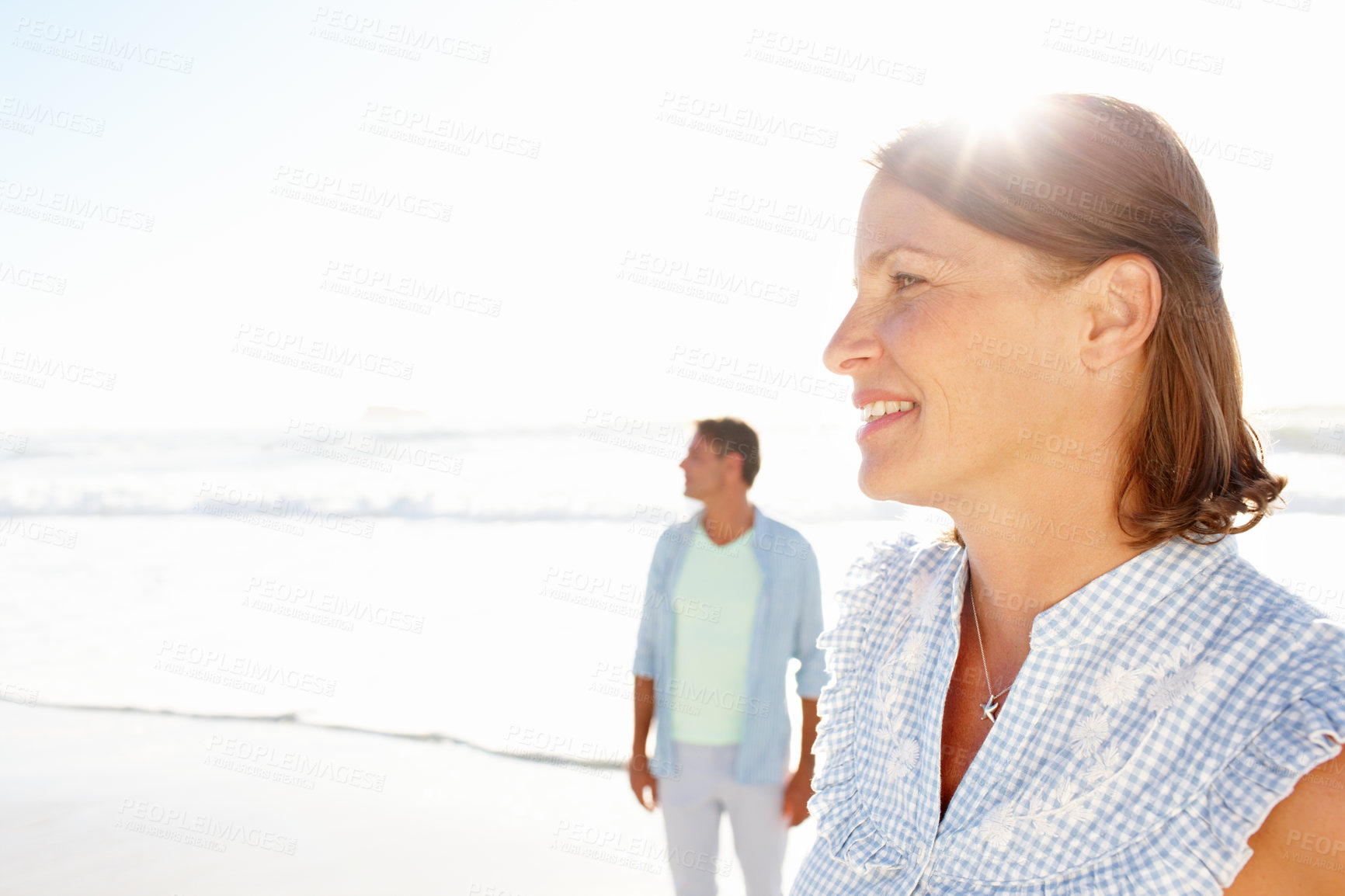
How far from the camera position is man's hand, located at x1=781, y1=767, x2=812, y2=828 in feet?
12.4

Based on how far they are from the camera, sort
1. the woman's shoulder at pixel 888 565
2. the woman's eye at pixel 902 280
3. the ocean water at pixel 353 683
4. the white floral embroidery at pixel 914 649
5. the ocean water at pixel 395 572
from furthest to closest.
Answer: the ocean water at pixel 395 572, the ocean water at pixel 353 683, the woman's shoulder at pixel 888 565, the white floral embroidery at pixel 914 649, the woman's eye at pixel 902 280

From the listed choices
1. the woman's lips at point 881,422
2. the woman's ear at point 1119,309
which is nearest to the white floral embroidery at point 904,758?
the woman's lips at point 881,422

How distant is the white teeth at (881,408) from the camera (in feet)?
4.29

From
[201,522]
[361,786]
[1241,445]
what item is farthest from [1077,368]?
[201,522]

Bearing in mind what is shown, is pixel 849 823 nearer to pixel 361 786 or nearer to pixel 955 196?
pixel 955 196

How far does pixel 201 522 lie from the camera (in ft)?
41.7

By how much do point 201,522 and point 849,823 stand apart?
13.1 m

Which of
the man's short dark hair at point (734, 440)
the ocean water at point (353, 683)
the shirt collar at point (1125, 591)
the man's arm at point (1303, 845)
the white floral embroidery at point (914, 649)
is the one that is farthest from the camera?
the ocean water at point (353, 683)

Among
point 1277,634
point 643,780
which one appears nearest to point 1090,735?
point 1277,634

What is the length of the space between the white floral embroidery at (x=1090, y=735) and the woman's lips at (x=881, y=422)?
0.45m

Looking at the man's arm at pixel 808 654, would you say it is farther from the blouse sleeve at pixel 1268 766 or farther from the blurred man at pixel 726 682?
the blouse sleeve at pixel 1268 766

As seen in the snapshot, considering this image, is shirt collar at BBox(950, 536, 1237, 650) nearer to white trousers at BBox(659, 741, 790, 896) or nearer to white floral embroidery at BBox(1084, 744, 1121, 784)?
white floral embroidery at BBox(1084, 744, 1121, 784)

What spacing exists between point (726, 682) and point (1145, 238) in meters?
2.98

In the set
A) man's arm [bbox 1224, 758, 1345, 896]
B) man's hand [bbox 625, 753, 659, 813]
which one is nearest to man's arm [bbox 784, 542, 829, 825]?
man's hand [bbox 625, 753, 659, 813]
